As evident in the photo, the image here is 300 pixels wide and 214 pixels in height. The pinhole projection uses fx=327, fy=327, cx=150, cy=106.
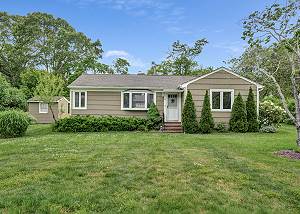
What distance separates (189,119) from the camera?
63.8 feet

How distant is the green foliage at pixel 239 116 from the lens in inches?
768

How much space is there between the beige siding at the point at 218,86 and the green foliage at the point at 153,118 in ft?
8.20

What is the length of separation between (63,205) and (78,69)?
40.3 metres

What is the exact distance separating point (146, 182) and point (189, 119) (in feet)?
42.6

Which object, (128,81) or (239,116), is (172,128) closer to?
(239,116)

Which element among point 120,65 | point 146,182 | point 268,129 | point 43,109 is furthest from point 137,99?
point 120,65

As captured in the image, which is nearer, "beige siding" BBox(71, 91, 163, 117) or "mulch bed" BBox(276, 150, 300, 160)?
"mulch bed" BBox(276, 150, 300, 160)

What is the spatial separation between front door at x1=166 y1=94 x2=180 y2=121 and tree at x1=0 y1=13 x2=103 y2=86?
24.9 metres

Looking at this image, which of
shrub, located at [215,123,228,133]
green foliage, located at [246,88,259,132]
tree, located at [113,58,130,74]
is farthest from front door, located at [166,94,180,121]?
tree, located at [113,58,130,74]

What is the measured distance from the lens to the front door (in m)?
21.9

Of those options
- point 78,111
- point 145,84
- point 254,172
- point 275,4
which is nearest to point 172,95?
point 145,84

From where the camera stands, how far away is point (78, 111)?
22.4 meters

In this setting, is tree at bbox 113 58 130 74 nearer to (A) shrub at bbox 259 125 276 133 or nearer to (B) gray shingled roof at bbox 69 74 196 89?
(B) gray shingled roof at bbox 69 74 196 89

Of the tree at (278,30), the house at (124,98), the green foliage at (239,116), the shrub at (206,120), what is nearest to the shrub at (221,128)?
the green foliage at (239,116)
